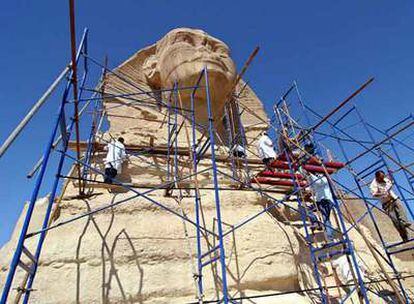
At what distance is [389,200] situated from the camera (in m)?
6.10

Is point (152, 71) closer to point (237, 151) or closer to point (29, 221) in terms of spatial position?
point (237, 151)

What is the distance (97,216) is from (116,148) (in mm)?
2066

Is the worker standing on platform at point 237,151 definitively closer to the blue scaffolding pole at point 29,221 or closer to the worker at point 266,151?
the worker at point 266,151

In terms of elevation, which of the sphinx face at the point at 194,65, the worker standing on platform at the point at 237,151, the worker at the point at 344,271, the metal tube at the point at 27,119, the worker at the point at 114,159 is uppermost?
the sphinx face at the point at 194,65

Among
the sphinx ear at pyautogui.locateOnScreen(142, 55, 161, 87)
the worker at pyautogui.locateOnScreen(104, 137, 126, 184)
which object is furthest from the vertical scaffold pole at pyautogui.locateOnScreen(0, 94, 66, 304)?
the sphinx ear at pyautogui.locateOnScreen(142, 55, 161, 87)

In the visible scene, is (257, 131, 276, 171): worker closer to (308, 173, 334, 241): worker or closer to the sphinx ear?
(308, 173, 334, 241): worker

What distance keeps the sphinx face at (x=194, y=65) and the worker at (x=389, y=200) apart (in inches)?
179

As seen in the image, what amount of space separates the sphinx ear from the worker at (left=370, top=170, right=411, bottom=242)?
A: 25.0 feet

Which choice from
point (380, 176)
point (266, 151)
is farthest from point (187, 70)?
point (380, 176)

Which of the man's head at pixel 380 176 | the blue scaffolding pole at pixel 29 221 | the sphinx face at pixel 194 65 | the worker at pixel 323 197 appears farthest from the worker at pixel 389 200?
the blue scaffolding pole at pixel 29 221

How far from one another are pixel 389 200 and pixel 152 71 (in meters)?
8.38

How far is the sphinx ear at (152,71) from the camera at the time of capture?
11180 millimetres

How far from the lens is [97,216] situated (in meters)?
4.86

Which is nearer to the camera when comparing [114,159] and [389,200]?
[389,200]
